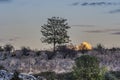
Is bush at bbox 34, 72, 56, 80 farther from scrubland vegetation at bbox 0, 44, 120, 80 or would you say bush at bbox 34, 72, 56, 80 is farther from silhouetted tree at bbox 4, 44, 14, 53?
silhouetted tree at bbox 4, 44, 14, 53

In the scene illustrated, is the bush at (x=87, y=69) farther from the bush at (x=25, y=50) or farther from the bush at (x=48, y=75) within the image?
the bush at (x=25, y=50)

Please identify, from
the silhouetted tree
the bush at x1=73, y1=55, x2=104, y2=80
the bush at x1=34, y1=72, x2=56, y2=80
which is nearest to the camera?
the bush at x1=73, y1=55, x2=104, y2=80

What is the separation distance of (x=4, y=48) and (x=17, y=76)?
58.0 metres

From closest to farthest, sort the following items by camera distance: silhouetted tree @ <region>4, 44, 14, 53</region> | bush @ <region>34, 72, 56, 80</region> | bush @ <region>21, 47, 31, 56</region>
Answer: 1. bush @ <region>34, 72, 56, 80</region>
2. bush @ <region>21, 47, 31, 56</region>
3. silhouetted tree @ <region>4, 44, 14, 53</region>

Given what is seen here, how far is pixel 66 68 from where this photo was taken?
239ft

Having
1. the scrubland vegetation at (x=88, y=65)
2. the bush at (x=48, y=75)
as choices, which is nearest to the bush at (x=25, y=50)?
the scrubland vegetation at (x=88, y=65)

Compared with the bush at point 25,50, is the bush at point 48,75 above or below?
below

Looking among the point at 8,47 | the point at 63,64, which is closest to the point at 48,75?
A: the point at 63,64

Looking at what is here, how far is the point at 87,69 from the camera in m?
54.2

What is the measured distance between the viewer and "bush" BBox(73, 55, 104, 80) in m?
54.0

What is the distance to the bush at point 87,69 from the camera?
5400 cm

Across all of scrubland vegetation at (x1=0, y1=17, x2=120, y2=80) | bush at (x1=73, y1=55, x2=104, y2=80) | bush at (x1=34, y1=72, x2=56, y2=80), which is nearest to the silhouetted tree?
scrubland vegetation at (x1=0, y1=17, x2=120, y2=80)

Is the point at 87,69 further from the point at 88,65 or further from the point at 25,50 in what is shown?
the point at 25,50

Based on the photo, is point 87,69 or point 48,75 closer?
point 87,69
